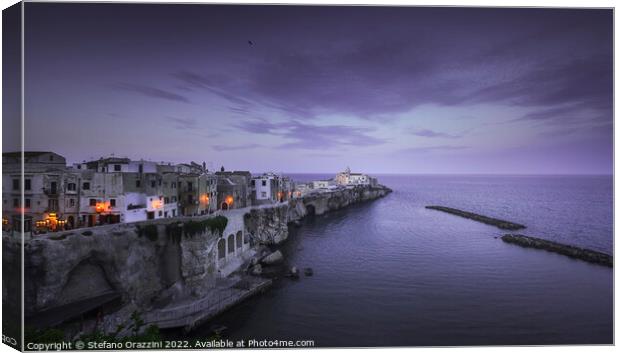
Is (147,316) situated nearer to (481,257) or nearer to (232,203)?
(232,203)

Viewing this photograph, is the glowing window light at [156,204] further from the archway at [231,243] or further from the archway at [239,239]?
the archway at [239,239]

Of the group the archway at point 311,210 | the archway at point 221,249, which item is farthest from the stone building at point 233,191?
the archway at point 311,210

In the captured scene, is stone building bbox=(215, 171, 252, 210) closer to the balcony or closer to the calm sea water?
the calm sea water

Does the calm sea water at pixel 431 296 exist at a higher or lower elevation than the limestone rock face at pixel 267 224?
lower

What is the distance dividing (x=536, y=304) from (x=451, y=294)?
3.59m

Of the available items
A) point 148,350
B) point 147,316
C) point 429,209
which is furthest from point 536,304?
point 429,209

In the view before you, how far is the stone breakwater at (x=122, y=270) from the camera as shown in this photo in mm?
11719

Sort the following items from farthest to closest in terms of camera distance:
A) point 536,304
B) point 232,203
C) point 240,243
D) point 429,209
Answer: point 429,209 < point 232,203 < point 240,243 < point 536,304

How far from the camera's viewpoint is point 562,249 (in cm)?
2511

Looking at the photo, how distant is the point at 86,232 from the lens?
43.6 feet

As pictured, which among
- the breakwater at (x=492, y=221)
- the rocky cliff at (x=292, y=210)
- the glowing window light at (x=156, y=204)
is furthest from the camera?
the breakwater at (x=492, y=221)

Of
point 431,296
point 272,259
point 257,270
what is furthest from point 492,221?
point 257,270

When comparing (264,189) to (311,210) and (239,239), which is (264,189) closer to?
(239,239)

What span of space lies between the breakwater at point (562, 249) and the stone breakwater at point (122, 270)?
2353 cm
